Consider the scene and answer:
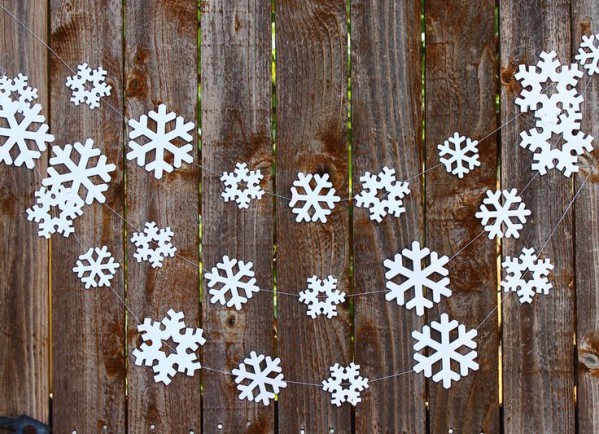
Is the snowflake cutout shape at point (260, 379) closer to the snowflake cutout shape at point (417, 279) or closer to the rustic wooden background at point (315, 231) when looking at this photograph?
the rustic wooden background at point (315, 231)

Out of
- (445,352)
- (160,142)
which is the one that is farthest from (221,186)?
(445,352)

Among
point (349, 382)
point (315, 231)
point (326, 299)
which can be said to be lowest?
point (349, 382)

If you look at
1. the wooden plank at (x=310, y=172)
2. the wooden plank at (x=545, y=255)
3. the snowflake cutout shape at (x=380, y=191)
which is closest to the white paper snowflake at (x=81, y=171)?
the wooden plank at (x=310, y=172)

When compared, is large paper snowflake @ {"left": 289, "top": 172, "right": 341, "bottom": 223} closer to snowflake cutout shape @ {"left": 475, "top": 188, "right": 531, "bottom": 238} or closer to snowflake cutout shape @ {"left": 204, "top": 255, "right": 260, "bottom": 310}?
snowflake cutout shape @ {"left": 204, "top": 255, "right": 260, "bottom": 310}

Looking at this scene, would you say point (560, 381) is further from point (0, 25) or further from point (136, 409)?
point (0, 25)

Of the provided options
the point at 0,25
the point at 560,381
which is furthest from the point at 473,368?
the point at 0,25

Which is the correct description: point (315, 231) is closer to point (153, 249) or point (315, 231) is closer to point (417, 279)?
point (417, 279)
